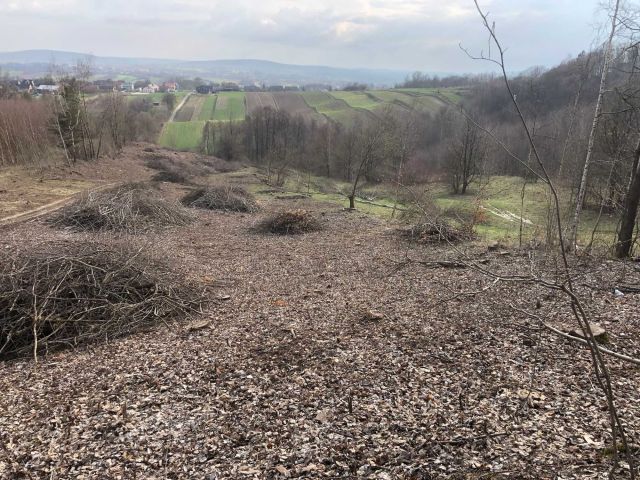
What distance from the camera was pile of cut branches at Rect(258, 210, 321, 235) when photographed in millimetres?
15727

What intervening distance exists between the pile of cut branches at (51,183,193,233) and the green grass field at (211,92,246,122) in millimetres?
55688

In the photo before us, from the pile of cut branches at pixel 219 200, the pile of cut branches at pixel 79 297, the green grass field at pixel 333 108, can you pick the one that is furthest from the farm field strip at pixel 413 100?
the pile of cut branches at pixel 79 297

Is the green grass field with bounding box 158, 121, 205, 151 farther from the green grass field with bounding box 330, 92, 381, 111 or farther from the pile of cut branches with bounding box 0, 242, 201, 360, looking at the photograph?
the pile of cut branches with bounding box 0, 242, 201, 360

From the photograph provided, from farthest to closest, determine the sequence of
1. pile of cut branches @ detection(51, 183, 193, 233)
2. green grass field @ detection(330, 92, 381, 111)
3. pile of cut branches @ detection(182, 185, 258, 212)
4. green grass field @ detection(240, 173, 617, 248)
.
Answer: green grass field @ detection(330, 92, 381, 111), pile of cut branches @ detection(182, 185, 258, 212), green grass field @ detection(240, 173, 617, 248), pile of cut branches @ detection(51, 183, 193, 233)

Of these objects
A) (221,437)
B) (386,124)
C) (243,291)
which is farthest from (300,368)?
(386,124)

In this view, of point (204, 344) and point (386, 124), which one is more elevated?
point (386, 124)

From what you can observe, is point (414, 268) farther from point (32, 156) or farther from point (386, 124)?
point (32, 156)

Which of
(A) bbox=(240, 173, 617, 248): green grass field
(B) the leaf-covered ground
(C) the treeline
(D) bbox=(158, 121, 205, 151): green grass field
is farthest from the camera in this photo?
(D) bbox=(158, 121, 205, 151): green grass field

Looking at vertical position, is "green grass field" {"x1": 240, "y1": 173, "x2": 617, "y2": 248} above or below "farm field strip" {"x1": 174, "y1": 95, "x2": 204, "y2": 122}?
below

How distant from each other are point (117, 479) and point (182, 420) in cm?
90

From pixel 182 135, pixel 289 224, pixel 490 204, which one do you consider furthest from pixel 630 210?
pixel 182 135

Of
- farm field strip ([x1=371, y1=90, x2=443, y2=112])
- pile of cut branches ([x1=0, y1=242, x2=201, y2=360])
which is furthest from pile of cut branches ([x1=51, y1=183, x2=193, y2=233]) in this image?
farm field strip ([x1=371, y1=90, x2=443, y2=112])

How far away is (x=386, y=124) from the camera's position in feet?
90.6

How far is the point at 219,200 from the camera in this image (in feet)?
65.2
